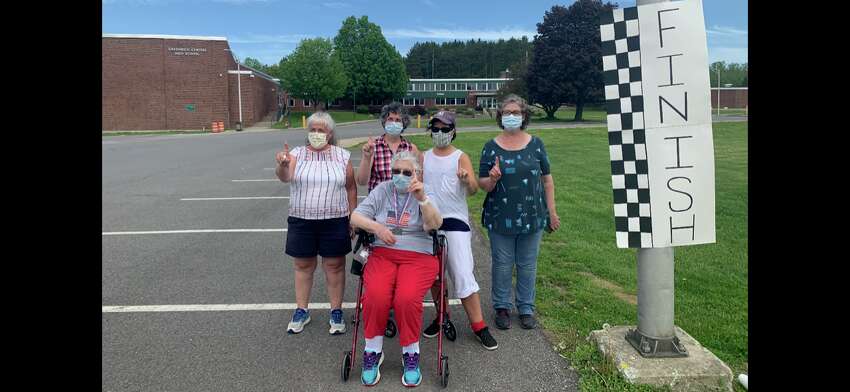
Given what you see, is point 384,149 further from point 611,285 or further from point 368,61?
point 368,61

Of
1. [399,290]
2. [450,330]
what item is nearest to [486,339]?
[450,330]

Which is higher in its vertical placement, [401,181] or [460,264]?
[401,181]

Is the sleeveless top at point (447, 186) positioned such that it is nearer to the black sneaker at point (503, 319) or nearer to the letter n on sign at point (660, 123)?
the black sneaker at point (503, 319)

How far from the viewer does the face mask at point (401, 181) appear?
370cm

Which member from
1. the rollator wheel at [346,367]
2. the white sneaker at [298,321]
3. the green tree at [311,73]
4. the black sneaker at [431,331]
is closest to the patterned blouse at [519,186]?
the black sneaker at [431,331]

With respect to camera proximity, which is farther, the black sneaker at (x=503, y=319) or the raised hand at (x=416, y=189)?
the black sneaker at (x=503, y=319)

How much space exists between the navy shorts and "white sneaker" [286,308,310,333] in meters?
0.49

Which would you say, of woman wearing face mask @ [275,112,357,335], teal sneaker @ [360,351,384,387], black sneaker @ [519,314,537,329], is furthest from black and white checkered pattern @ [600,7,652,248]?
woman wearing face mask @ [275,112,357,335]

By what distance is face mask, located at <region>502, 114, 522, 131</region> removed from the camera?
425 cm

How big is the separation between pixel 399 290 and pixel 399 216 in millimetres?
526

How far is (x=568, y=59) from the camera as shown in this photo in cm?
4978

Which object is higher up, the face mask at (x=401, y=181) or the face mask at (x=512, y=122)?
the face mask at (x=512, y=122)

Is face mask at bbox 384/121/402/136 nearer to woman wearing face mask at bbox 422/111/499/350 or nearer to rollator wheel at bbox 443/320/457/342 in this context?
woman wearing face mask at bbox 422/111/499/350

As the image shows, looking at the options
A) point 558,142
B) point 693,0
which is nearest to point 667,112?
point 693,0
